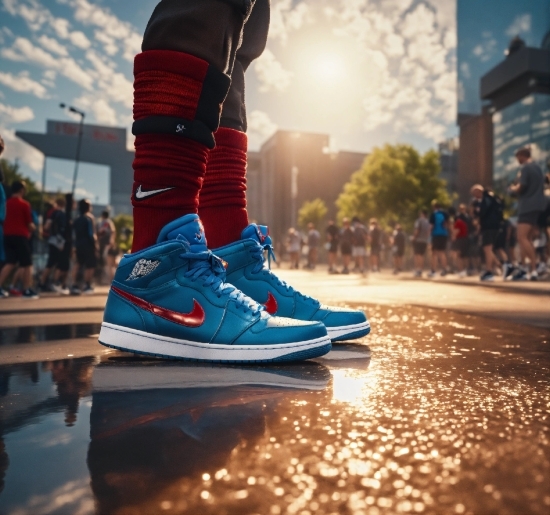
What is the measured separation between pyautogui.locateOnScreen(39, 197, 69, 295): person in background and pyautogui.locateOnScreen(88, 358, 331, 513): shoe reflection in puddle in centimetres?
663

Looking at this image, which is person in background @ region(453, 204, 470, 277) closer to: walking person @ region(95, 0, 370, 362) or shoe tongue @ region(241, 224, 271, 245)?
shoe tongue @ region(241, 224, 271, 245)

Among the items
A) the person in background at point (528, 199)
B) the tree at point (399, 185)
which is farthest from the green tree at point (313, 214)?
the person in background at point (528, 199)

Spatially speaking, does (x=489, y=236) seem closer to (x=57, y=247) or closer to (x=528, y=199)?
(x=528, y=199)

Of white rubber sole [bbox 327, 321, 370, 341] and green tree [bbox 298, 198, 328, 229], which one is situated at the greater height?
green tree [bbox 298, 198, 328, 229]

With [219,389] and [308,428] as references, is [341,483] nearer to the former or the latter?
[308,428]

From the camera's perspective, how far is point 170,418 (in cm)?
70

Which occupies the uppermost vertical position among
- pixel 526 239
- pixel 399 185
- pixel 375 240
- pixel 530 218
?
pixel 399 185

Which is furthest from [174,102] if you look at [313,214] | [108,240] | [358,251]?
[313,214]

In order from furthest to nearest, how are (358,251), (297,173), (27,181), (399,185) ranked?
1. (297,173)
2. (27,181)
3. (399,185)
4. (358,251)

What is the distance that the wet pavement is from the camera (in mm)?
455

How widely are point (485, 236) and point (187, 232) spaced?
7.69m

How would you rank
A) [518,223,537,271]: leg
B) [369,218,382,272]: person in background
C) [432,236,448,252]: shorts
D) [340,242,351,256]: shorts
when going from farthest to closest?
[340,242,351,256]: shorts, [369,218,382,272]: person in background, [432,236,448,252]: shorts, [518,223,537,271]: leg

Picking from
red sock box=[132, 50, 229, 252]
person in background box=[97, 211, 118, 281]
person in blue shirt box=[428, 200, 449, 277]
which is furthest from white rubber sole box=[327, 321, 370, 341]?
person in blue shirt box=[428, 200, 449, 277]

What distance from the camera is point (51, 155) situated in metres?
72.7
